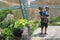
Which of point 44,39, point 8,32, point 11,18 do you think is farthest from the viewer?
point 11,18

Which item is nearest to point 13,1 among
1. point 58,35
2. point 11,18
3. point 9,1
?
point 9,1

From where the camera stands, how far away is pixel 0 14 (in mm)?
15891

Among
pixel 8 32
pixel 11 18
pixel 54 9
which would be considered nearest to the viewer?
pixel 8 32

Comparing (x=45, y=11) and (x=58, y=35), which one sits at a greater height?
(x=45, y=11)

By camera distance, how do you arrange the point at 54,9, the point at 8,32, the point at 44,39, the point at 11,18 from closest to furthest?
the point at 44,39 < the point at 8,32 < the point at 11,18 < the point at 54,9

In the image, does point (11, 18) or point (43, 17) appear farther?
point (11, 18)

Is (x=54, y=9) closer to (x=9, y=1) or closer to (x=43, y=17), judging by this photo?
(x=9, y=1)

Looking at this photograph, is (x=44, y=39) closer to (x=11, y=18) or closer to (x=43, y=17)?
(x=43, y=17)

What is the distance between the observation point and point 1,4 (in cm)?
1606

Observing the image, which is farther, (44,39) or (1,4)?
(1,4)

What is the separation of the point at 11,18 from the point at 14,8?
1322 millimetres

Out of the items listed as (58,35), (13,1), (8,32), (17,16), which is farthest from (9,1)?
(58,35)

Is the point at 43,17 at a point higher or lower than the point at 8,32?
higher

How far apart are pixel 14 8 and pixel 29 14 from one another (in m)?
0.95
